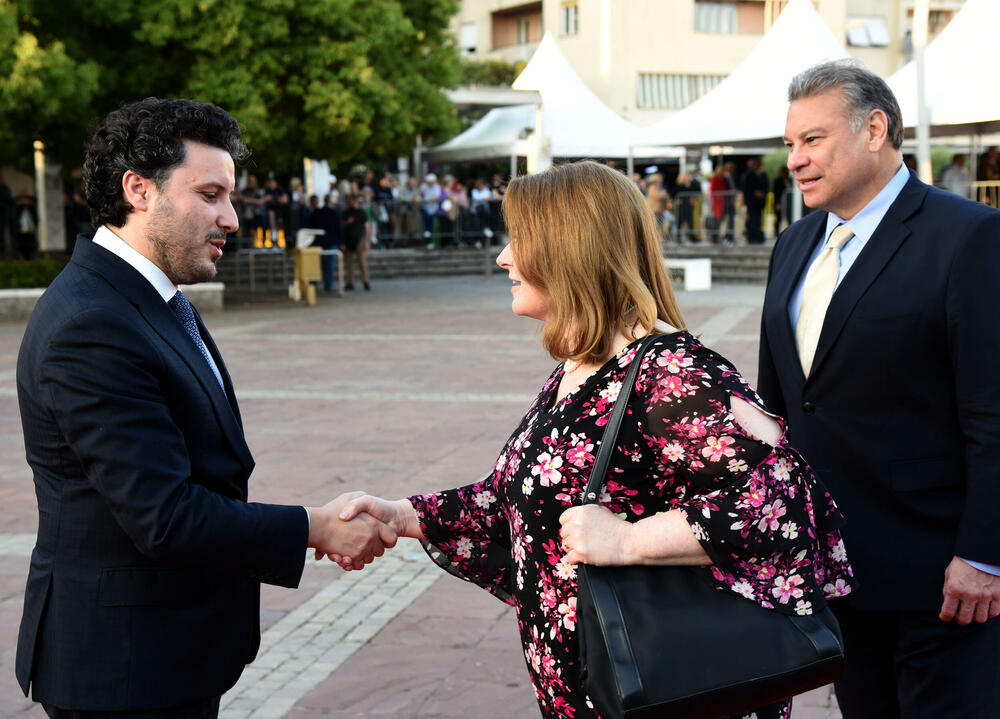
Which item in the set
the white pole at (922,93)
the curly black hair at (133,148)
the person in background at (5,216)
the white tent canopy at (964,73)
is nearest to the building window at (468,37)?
the person in background at (5,216)

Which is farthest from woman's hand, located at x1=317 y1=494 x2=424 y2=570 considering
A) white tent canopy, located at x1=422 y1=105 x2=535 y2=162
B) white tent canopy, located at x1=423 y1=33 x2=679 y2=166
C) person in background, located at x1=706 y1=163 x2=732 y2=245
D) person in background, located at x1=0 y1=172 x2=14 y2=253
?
white tent canopy, located at x1=422 y1=105 x2=535 y2=162

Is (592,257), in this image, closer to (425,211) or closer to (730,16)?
(425,211)

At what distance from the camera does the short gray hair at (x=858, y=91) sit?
270 cm

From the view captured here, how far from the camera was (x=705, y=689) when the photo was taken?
1.99 m

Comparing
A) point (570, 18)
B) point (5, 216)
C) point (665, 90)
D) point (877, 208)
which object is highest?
point (570, 18)

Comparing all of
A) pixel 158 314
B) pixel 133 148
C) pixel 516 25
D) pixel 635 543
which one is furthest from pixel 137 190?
pixel 516 25

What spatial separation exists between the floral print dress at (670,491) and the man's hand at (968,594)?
13.1 inches

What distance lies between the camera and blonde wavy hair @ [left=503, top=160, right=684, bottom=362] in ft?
7.31

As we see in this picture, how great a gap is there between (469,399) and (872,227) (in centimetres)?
743

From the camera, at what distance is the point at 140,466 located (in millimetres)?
2092

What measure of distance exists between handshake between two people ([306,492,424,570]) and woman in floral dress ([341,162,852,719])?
0.31 metres

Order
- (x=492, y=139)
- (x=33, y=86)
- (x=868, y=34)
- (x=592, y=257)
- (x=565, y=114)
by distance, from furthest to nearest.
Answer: (x=868, y=34) → (x=492, y=139) → (x=565, y=114) → (x=33, y=86) → (x=592, y=257)

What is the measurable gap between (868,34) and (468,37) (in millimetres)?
17642

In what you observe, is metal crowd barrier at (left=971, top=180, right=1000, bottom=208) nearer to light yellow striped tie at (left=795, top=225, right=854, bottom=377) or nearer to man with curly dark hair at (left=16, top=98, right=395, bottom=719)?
light yellow striped tie at (left=795, top=225, right=854, bottom=377)
